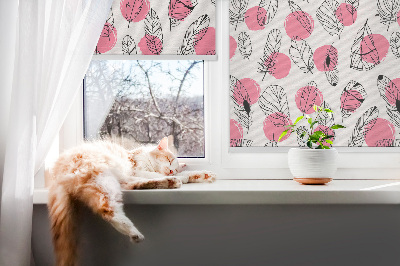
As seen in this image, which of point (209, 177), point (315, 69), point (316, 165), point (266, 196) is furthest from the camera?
point (315, 69)

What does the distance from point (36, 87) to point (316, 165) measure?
3.54ft

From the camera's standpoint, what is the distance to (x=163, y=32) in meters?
1.47

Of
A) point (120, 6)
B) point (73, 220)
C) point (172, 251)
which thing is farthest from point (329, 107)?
point (73, 220)

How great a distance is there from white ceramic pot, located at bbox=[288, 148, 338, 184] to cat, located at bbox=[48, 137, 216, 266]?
487 mm

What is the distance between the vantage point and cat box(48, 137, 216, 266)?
1.06 meters

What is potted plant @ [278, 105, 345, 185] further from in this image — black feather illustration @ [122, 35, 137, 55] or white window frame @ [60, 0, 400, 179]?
black feather illustration @ [122, 35, 137, 55]

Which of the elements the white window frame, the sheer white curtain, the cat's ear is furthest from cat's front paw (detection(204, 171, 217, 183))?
the sheer white curtain

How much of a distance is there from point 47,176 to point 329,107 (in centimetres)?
126

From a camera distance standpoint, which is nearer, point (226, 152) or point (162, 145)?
point (162, 145)

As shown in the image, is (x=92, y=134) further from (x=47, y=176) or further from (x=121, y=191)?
(x=121, y=191)

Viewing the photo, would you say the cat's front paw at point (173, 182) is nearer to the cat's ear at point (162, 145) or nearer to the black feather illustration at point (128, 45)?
the cat's ear at point (162, 145)

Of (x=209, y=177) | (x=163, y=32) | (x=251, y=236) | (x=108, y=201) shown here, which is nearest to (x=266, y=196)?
(x=251, y=236)

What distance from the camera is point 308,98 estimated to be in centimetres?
151

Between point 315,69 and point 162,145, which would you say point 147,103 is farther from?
point 315,69
